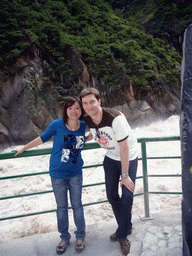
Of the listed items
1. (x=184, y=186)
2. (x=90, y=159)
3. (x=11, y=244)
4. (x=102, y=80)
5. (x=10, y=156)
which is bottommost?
(x=90, y=159)

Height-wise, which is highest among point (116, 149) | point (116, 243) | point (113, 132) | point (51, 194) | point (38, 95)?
point (38, 95)

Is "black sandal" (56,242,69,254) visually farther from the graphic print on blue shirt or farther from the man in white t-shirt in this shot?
the graphic print on blue shirt

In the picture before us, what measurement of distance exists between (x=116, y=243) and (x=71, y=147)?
1157 millimetres

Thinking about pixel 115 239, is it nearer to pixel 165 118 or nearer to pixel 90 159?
pixel 90 159

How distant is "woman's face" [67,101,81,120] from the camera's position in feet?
6.21

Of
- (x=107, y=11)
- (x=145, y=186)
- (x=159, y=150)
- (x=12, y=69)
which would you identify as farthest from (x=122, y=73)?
(x=145, y=186)

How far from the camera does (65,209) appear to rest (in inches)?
78.5

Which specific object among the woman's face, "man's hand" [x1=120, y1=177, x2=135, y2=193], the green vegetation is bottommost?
"man's hand" [x1=120, y1=177, x2=135, y2=193]

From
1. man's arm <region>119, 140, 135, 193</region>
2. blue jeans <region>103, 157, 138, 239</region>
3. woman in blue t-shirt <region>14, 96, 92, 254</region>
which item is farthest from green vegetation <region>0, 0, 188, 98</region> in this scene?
man's arm <region>119, 140, 135, 193</region>

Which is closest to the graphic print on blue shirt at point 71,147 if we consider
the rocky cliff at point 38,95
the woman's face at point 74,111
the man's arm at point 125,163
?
the woman's face at point 74,111

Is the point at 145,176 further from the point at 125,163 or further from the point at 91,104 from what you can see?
the point at 91,104

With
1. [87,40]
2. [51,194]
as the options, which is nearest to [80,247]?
[51,194]

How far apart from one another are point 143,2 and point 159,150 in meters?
19.6

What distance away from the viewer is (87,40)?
43.3ft
